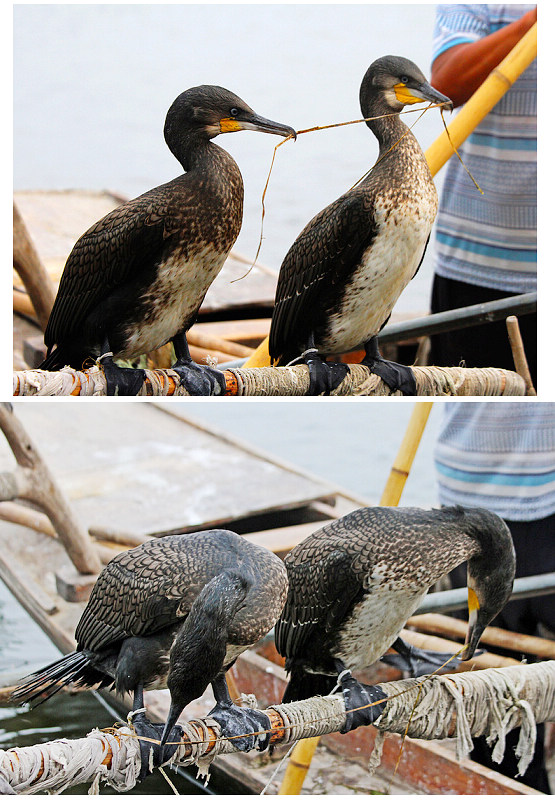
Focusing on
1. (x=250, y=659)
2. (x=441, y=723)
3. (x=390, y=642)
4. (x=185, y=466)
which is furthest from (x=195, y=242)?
(x=185, y=466)

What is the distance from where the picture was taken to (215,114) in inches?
43.0

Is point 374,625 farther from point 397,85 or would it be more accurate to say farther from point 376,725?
point 397,85

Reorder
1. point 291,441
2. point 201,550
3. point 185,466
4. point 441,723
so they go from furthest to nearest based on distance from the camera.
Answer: point 291,441 → point 185,466 → point 441,723 → point 201,550

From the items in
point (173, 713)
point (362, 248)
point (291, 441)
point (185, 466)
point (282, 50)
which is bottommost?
point (291, 441)

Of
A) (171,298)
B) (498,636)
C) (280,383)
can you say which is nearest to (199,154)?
(171,298)

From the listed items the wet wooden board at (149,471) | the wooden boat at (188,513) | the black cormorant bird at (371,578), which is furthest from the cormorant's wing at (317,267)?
the wet wooden board at (149,471)

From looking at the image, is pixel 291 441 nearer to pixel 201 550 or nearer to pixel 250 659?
pixel 250 659

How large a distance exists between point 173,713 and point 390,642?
1.28 ft

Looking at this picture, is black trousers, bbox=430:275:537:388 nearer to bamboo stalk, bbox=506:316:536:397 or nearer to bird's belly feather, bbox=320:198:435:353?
bamboo stalk, bbox=506:316:536:397

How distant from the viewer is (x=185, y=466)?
314 cm

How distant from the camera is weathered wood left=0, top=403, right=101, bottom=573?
223cm

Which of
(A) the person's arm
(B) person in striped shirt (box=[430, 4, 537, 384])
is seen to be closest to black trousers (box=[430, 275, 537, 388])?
(B) person in striped shirt (box=[430, 4, 537, 384])

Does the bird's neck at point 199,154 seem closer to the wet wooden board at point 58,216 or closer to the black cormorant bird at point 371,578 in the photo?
the black cormorant bird at point 371,578

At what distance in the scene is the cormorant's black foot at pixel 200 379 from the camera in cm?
119
